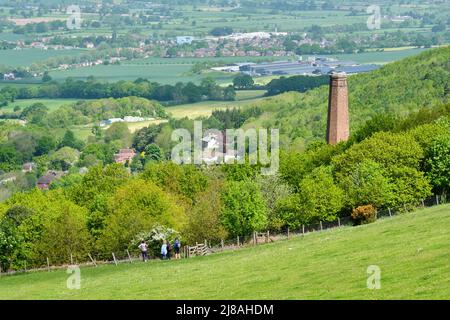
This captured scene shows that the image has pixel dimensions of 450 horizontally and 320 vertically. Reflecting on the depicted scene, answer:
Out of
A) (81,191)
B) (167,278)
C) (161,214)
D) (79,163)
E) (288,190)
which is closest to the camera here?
(167,278)

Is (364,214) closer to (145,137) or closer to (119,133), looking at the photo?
(145,137)

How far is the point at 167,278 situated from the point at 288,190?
26.4m

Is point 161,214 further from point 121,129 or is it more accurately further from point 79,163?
point 121,129

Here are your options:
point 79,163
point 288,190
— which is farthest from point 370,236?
point 79,163

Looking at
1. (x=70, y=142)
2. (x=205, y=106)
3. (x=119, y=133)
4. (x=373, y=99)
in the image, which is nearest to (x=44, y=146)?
(x=70, y=142)

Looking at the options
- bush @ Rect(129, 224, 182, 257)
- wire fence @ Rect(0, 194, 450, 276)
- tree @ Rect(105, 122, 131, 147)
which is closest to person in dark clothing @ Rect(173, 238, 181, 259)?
wire fence @ Rect(0, 194, 450, 276)

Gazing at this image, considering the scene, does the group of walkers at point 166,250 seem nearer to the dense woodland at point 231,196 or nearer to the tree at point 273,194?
the dense woodland at point 231,196

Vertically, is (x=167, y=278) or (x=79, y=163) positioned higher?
(x=167, y=278)

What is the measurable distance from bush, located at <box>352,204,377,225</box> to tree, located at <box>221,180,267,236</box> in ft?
15.4

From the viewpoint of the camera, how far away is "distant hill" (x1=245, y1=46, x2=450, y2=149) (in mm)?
121875

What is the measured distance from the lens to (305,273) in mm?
31672

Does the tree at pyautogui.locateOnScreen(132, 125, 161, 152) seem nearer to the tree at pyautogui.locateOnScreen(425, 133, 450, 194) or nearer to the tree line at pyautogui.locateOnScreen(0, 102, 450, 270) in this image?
the tree line at pyautogui.locateOnScreen(0, 102, 450, 270)

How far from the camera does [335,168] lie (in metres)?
62.6

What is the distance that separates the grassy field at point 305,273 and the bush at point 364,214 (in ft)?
25.4
